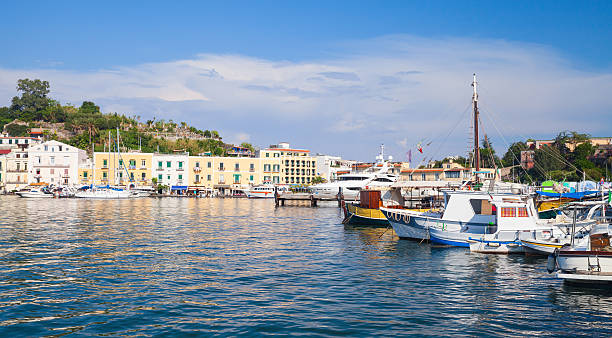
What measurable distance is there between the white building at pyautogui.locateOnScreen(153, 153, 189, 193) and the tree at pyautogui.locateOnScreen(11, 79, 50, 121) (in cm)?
6763

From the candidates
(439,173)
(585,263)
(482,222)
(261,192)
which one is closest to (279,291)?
(585,263)

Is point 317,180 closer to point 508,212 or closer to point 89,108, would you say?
point 89,108

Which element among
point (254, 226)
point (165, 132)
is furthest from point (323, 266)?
point (165, 132)

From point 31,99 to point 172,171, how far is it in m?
78.2

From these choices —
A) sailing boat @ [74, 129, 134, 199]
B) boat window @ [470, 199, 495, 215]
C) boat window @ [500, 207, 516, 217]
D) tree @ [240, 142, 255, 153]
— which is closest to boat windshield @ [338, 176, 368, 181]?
sailing boat @ [74, 129, 134, 199]

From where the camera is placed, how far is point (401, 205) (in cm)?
4566

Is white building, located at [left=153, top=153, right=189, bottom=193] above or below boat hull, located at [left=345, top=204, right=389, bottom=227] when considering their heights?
above

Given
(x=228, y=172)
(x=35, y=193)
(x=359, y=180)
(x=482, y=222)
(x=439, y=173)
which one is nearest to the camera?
(x=482, y=222)

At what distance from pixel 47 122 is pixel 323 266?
501 feet

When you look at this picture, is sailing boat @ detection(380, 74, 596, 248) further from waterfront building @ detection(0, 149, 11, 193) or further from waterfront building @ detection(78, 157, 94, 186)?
waterfront building @ detection(0, 149, 11, 193)

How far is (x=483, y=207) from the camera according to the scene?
31.2 metres

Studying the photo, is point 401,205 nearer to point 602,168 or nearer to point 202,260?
point 202,260

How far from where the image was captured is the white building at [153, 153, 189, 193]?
374ft

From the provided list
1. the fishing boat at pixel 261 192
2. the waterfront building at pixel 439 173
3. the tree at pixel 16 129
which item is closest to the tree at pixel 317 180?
the fishing boat at pixel 261 192
